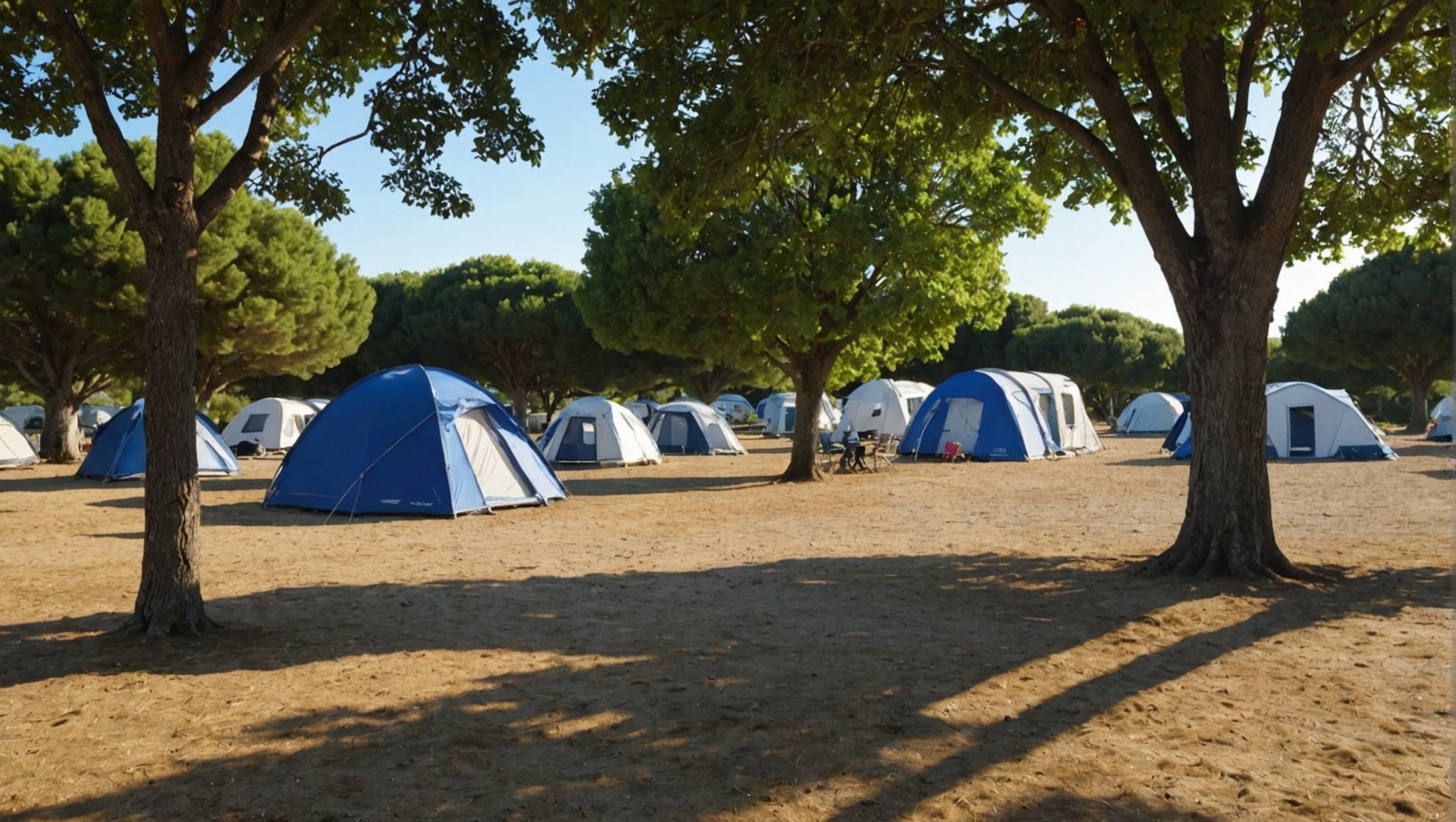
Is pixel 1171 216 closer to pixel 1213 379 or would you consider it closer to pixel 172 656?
pixel 1213 379

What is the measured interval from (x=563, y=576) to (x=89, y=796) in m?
5.07

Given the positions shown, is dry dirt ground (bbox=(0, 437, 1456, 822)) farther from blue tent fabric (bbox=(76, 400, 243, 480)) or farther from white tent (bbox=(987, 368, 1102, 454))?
white tent (bbox=(987, 368, 1102, 454))

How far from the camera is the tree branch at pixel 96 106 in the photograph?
6.05 meters

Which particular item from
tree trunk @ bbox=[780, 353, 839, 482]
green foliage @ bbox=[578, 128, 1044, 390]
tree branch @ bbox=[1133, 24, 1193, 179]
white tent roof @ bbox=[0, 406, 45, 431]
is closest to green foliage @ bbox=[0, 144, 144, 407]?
green foliage @ bbox=[578, 128, 1044, 390]

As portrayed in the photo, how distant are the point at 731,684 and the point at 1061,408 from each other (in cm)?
2386

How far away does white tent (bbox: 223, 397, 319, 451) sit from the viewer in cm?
3156

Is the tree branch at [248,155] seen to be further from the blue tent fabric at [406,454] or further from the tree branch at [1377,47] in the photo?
the tree branch at [1377,47]

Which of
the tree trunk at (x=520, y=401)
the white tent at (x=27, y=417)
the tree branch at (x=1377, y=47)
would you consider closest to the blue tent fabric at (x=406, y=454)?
the tree branch at (x=1377, y=47)

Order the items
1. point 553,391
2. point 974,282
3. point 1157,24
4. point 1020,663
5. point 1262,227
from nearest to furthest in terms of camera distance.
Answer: point 1020,663, point 1157,24, point 1262,227, point 974,282, point 553,391

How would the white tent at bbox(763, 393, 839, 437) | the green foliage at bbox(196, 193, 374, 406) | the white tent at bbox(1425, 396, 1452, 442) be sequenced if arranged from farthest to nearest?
the white tent at bbox(763, 393, 839, 437), the white tent at bbox(1425, 396, 1452, 442), the green foliage at bbox(196, 193, 374, 406)

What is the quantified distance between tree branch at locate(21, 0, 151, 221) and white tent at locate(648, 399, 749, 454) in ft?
80.0

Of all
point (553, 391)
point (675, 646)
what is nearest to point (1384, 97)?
point (675, 646)

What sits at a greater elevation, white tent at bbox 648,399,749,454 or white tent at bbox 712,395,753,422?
white tent at bbox 712,395,753,422

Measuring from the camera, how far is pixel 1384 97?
10.5 m
